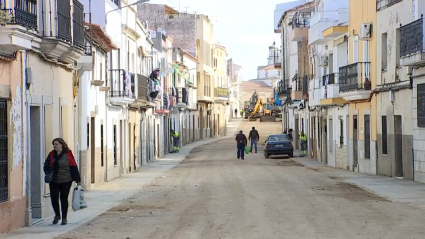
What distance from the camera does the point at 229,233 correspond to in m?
13.5

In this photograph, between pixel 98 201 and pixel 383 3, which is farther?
pixel 383 3

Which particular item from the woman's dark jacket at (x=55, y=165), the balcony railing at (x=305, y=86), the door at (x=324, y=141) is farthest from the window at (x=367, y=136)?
the woman's dark jacket at (x=55, y=165)

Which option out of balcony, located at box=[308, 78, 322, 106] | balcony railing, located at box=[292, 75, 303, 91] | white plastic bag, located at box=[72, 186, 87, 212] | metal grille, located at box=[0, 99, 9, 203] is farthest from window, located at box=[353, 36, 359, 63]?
metal grille, located at box=[0, 99, 9, 203]

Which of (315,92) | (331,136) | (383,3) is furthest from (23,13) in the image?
(315,92)

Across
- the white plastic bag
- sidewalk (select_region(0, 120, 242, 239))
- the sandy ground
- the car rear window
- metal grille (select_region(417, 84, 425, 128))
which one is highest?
metal grille (select_region(417, 84, 425, 128))

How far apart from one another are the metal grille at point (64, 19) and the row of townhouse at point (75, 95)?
0.02 metres

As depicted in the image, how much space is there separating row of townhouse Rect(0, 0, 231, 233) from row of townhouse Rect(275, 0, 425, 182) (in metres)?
8.77

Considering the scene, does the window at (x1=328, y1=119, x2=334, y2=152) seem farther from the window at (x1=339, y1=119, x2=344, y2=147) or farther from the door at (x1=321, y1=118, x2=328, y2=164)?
the window at (x1=339, y1=119, x2=344, y2=147)

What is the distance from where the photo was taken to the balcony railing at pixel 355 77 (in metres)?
32.2

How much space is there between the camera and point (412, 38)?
23641mm

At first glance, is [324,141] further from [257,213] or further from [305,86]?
[257,213]

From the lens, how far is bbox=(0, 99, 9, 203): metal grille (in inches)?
545

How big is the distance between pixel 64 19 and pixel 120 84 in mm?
14448

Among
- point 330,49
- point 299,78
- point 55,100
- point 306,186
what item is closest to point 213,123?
point 299,78
